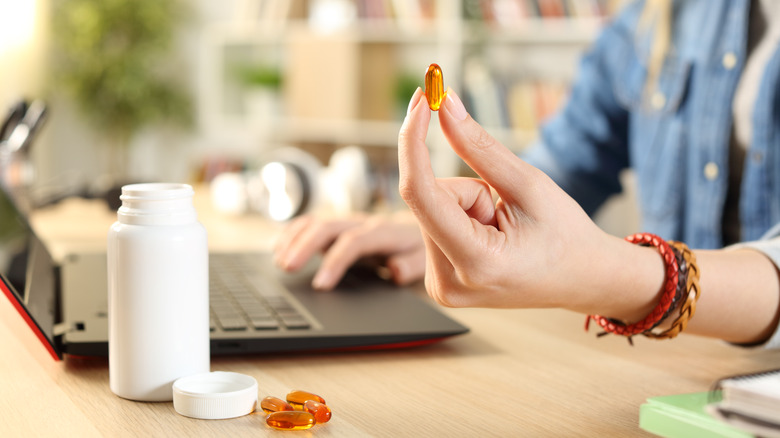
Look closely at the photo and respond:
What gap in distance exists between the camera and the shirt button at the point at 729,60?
113 cm

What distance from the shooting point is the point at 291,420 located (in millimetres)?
494

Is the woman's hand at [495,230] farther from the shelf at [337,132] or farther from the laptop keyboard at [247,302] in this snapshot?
the shelf at [337,132]

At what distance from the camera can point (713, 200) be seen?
46.7 inches

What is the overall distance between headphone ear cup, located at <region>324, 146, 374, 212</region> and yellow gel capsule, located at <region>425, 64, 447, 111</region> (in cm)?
110

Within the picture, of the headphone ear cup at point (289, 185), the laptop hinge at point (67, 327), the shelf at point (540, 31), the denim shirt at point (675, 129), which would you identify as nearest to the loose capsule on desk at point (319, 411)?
the laptop hinge at point (67, 327)

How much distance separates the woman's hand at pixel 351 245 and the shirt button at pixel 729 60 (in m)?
0.53

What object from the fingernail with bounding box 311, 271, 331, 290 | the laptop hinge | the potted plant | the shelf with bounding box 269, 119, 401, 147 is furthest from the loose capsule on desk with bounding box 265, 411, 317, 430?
the potted plant

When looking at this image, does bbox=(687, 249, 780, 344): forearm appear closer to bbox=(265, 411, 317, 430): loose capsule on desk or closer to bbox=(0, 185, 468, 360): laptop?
bbox=(0, 185, 468, 360): laptop

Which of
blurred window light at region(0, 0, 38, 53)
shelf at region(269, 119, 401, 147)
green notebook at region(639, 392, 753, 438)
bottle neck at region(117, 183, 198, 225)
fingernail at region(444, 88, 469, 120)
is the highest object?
blurred window light at region(0, 0, 38, 53)

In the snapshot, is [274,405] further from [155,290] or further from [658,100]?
[658,100]

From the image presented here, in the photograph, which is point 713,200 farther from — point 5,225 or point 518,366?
point 5,225

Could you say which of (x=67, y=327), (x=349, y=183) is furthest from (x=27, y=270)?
(x=349, y=183)

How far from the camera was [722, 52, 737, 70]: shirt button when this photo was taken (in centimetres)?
Answer: 113

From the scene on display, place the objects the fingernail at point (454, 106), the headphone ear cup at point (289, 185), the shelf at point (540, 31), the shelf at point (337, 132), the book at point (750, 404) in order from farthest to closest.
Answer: the shelf at point (337, 132), the shelf at point (540, 31), the headphone ear cup at point (289, 185), the fingernail at point (454, 106), the book at point (750, 404)
